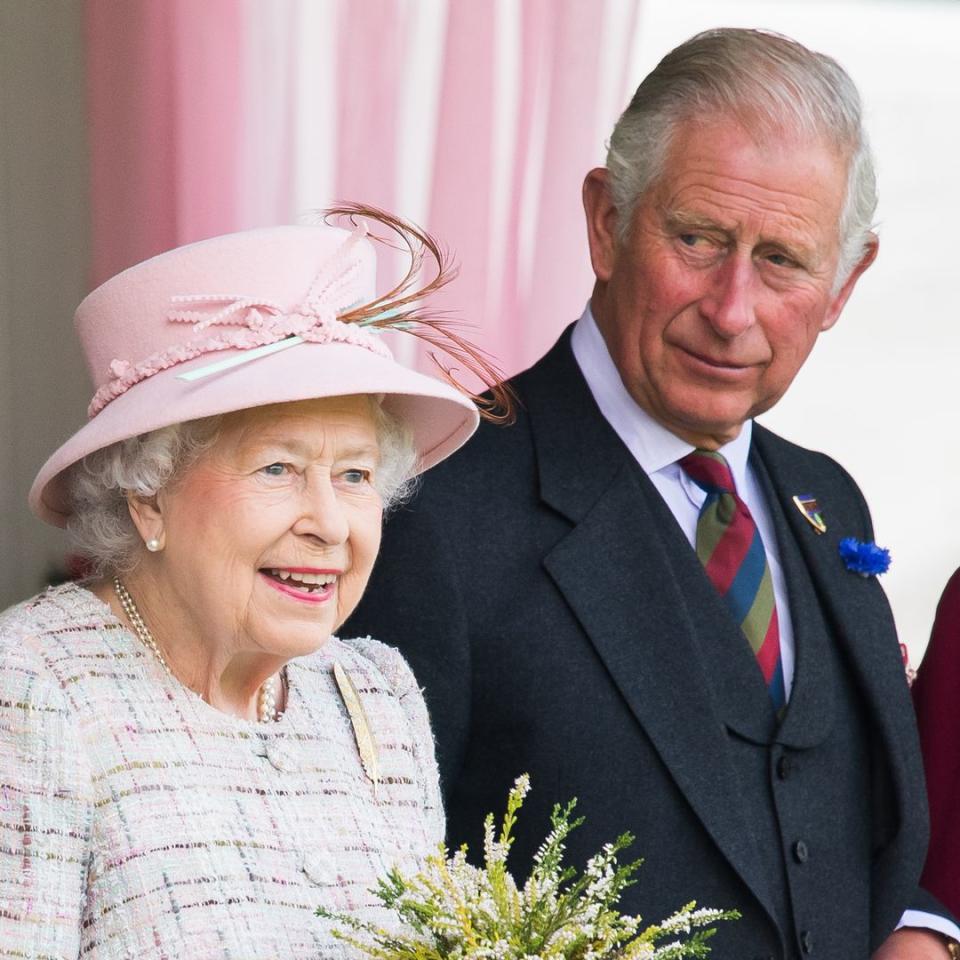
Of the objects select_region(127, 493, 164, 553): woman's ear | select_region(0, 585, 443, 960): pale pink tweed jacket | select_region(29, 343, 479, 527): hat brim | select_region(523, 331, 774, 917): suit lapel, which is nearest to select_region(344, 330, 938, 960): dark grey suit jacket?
select_region(523, 331, 774, 917): suit lapel

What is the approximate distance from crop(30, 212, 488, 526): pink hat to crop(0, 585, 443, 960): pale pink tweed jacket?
0.25 metres

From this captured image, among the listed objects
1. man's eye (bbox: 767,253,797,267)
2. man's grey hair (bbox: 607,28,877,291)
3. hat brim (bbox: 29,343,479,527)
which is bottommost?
hat brim (bbox: 29,343,479,527)

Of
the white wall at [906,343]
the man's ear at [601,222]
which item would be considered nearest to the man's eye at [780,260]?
the man's ear at [601,222]

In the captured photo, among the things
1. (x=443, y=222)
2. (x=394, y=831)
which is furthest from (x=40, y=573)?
(x=394, y=831)

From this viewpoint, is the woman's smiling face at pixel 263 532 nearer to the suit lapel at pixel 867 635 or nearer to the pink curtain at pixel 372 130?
the suit lapel at pixel 867 635

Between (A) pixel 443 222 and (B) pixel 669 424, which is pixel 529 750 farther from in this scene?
(A) pixel 443 222

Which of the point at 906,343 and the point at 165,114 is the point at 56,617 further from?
the point at 906,343

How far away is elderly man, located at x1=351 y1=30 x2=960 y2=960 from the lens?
2480 millimetres

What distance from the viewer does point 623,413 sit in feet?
9.01

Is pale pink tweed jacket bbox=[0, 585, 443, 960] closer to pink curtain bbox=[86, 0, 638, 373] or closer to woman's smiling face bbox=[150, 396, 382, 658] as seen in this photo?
woman's smiling face bbox=[150, 396, 382, 658]

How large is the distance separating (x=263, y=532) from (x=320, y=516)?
2.7 inches

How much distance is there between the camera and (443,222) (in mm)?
3875

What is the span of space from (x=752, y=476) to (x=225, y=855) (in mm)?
1356

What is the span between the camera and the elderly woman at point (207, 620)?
6.11ft
